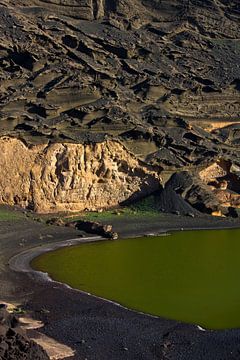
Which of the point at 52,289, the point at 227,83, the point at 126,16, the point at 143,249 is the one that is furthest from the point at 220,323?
the point at 126,16

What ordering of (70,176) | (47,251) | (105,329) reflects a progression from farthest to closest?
(70,176), (47,251), (105,329)

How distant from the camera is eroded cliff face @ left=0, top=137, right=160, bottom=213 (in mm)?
37719

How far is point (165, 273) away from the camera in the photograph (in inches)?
998

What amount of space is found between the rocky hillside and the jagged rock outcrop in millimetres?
24483

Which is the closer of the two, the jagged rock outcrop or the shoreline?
the jagged rock outcrop

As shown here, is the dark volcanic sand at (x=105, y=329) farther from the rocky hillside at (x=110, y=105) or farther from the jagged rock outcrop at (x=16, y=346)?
the rocky hillside at (x=110, y=105)

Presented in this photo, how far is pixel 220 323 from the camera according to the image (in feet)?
61.8

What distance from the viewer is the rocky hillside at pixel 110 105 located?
128 ft

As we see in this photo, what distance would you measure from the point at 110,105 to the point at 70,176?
257 inches

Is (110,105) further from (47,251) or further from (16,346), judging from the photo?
(16,346)

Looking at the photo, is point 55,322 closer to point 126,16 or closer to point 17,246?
point 17,246

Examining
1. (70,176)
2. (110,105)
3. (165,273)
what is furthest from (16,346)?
(110,105)

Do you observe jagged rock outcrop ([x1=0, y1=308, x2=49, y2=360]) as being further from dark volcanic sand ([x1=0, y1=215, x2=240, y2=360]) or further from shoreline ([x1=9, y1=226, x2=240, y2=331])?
shoreline ([x1=9, y1=226, x2=240, y2=331])

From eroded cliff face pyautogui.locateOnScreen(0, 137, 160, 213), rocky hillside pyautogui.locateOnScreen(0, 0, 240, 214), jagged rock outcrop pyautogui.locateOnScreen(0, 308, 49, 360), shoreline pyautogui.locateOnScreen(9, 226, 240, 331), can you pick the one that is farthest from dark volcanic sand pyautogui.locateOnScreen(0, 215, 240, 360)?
rocky hillside pyautogui.locateOnScreen(0, 0, 240, 214)
